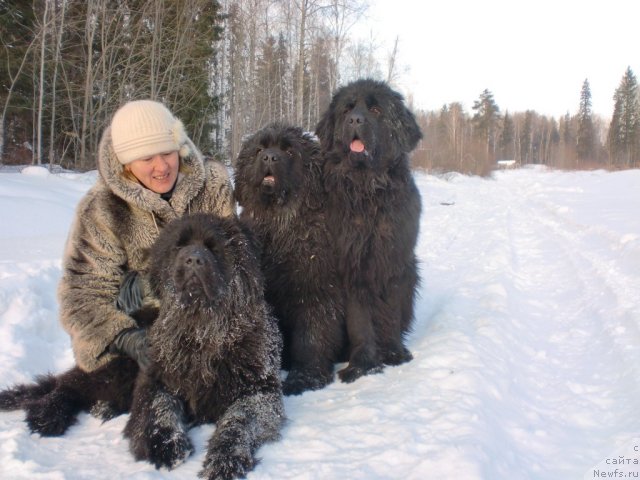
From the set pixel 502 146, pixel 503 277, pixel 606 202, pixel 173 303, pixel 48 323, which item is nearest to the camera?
pixel 173 303

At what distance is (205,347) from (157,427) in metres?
0.49

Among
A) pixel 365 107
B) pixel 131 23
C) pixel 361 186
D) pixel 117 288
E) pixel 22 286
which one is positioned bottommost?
pixel 22 286

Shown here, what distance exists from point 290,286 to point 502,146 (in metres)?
87.4

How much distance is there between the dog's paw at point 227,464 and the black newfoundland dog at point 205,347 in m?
0.16

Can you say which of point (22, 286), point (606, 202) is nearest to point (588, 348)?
point (22, 286)

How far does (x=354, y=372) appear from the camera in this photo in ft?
11.9

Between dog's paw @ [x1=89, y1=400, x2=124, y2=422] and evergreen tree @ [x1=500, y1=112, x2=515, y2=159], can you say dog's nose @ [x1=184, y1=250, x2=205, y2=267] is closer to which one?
dog's paw @ [x1=89, y1=400, x2=124, y2=422]

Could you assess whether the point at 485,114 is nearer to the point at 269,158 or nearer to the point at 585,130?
the point at 585,130

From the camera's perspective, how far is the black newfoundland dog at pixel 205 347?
2607 mm

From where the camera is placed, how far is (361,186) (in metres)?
3.86

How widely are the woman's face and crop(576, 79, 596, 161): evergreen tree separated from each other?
3029 inches

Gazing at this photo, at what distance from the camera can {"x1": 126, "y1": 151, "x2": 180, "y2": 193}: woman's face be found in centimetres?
337

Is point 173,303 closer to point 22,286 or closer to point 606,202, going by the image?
point 22,286

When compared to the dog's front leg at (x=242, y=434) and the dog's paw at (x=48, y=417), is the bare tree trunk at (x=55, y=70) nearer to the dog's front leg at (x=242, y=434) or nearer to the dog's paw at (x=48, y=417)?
the dog's paw at (x=48, y=417)
